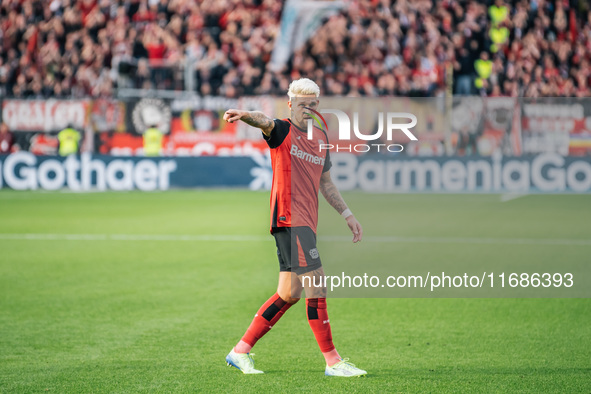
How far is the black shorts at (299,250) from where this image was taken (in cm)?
512

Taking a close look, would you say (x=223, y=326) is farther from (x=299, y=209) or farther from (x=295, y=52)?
(x=295, y=52)

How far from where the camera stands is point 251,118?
4.77 m

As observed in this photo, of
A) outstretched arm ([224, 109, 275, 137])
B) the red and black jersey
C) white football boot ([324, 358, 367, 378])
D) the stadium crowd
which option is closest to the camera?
outstretched arm ([224, 109, 275, 137])

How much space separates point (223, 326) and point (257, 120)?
Answer: 8.66 feet

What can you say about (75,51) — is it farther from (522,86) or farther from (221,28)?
(522,86)

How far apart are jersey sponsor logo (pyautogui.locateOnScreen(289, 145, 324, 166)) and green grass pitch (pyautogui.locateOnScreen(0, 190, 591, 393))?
4.67 feet

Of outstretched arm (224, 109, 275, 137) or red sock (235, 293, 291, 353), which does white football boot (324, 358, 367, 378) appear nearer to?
red sock (235, 293, 291, 353)

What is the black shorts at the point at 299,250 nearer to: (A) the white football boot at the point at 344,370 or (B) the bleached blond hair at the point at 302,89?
(A) the white football boot at the point at 344,370

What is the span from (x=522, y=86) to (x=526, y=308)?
16.0 metres

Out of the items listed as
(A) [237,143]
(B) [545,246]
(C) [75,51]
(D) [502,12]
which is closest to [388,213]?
(B) [545,246]

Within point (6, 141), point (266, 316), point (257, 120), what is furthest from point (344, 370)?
point (6, 141)

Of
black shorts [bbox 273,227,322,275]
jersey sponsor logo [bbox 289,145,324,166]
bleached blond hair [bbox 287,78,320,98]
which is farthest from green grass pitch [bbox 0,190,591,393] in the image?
bleached blond hair [bbox 287,78,320,98]

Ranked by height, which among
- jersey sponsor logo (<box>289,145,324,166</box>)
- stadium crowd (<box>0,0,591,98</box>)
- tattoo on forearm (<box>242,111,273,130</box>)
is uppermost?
stadium crowd (<box>0,0,591,98</box>)

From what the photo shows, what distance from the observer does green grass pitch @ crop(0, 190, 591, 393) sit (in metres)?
5.24
